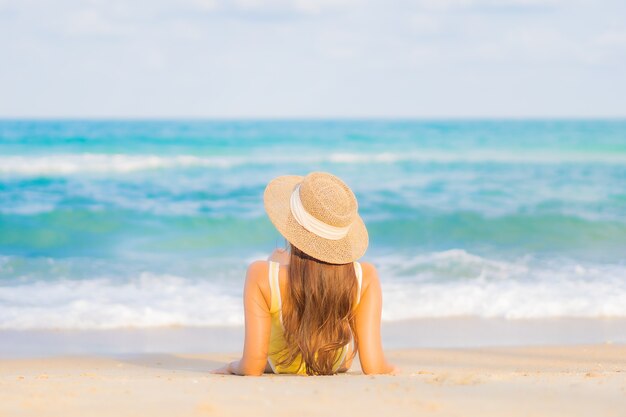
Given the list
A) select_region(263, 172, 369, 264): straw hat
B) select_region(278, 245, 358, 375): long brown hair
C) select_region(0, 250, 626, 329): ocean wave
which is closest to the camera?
select_region(263, 172, 369, 264): straw hat

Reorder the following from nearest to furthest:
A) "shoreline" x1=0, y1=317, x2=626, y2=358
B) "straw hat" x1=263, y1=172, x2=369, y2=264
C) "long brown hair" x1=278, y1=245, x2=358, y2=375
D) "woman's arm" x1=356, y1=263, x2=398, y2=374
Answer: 1. "straw hat" x1=263, y1=172, x2=369, y2=264
2. "long brown hair" x1=278, y1=245, x2=358, y2=375
3. "woman's arm" x1=356, y1=263, x2=398, y2=374
4. "shoreline" x1=0, y1=317, x2=626, y2=358

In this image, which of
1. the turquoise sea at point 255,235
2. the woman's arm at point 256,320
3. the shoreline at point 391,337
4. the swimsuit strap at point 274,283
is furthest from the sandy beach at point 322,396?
the turquoise sea at point 255,235

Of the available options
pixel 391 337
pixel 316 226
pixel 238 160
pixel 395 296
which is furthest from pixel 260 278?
pixel 238 160

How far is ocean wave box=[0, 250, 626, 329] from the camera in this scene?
645 cm

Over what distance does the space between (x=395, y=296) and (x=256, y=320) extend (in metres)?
4.11

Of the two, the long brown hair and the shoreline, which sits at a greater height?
the long brown hair

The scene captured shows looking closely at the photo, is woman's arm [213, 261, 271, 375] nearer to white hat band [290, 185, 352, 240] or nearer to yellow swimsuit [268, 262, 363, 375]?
yellow swimsuit [268, 262, 363, 375]

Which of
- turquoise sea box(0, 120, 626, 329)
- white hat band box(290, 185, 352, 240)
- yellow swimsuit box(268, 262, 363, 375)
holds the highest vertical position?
white hat band box(290, 185, 352, 240)

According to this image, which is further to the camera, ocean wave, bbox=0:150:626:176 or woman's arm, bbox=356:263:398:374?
ocean wave, bbox=0:150:626:176

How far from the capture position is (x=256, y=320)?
3307 mm

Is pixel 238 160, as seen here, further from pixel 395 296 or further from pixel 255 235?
pixel 395 296

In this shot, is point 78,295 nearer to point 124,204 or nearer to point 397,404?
point 397,404

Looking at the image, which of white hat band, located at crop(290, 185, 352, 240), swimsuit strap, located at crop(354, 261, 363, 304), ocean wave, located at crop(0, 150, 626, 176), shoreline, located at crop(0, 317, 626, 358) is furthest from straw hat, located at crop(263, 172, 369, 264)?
ocean wave, located at crop(0, 150, 626, 176)

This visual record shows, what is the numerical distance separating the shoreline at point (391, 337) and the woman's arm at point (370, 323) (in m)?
2.33
